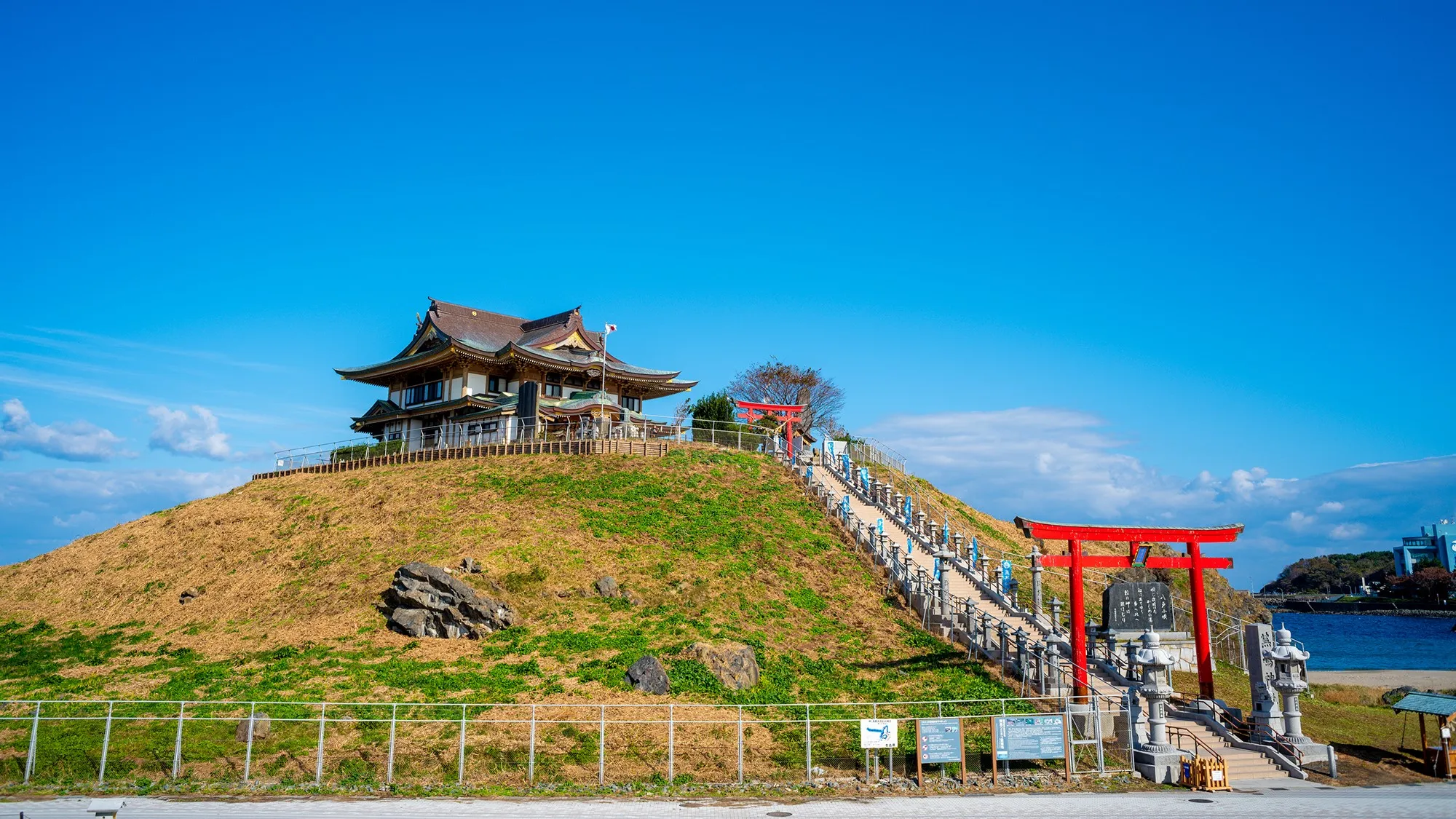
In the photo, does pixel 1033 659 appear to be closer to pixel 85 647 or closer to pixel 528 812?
pixel 528 812

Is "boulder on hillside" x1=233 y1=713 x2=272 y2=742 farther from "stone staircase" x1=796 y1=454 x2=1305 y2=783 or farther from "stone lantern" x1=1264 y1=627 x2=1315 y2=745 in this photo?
"stone lantern" x1=1264 y1=627 x2=1315 y2=745

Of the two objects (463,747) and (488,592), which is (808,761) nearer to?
(463,747)

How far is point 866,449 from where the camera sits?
59.8 meters

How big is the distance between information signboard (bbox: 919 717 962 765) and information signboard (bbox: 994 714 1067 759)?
1.01m

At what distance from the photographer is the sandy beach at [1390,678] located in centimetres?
4591

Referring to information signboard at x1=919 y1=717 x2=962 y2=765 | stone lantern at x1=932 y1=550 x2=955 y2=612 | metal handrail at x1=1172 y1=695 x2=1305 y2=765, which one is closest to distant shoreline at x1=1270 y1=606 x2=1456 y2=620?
stone lantern at x1=932 y1=550 x2=955 y2=612

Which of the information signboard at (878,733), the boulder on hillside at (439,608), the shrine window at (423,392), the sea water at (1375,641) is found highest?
the shrine window at (423,392)

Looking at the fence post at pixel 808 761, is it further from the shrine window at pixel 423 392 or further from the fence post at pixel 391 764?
the shrine window at pixel 423 392

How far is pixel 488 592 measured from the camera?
31.1 metres

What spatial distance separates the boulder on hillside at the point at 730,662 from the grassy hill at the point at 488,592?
0.36 metres

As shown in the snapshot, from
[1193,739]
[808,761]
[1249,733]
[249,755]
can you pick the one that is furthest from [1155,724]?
[249,755]

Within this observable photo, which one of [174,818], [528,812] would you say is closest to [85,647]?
[174,818]

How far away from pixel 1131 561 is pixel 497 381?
41652 mm

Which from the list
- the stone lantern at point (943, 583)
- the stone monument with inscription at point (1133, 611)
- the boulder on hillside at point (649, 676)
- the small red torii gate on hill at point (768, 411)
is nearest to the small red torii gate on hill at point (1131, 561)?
the stone monument with inscription at point (1133, 611)
